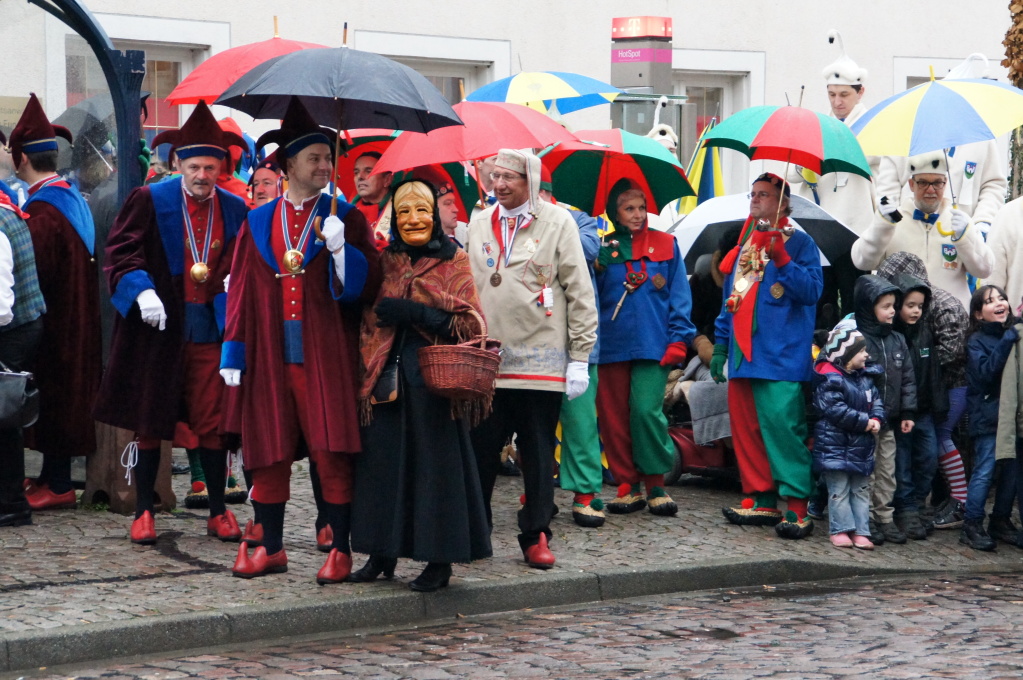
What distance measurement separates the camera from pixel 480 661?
6258 mm

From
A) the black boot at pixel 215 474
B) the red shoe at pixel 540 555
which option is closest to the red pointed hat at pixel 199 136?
the black boot at pixel 215 474

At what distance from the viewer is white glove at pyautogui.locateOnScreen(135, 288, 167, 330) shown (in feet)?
25.0

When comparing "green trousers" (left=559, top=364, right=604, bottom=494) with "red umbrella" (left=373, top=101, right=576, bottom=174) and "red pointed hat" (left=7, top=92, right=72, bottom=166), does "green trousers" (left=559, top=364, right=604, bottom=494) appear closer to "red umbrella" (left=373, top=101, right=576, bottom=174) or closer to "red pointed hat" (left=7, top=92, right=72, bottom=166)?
"red umbrella" (left=373, top=101, right=576, bottom=174)

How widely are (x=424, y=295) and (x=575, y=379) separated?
3.46 ft

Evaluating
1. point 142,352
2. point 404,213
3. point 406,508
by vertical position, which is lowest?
point 406,508

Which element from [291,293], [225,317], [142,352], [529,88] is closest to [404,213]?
[291,293]

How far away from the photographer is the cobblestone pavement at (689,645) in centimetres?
605

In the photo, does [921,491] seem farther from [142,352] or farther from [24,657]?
[24,657]

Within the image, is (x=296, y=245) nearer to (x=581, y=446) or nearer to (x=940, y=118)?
(x=581, y=446)

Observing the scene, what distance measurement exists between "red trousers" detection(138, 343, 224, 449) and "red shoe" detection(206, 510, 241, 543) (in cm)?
46

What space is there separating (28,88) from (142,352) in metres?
3.23

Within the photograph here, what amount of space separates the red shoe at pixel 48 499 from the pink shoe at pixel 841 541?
4.18 metres

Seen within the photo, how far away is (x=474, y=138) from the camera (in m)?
8.12

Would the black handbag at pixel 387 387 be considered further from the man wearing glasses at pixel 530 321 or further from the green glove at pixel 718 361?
the green glove at pixel 718 361
